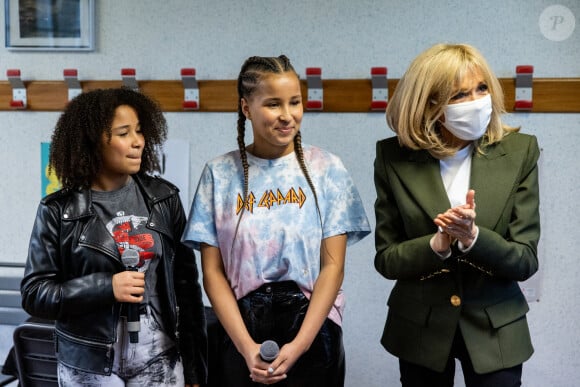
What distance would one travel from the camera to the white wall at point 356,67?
8.90ft

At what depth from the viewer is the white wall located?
2.71 meters

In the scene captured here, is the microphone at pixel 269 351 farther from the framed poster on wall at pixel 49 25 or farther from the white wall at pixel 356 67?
the framed poster on wall at pixel 49 25

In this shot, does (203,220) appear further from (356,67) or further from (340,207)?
(356,67)

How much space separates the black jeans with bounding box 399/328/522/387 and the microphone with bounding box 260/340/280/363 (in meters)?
0.37

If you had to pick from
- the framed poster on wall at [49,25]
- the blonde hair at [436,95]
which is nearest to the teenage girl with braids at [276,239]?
the blonde hair at [436,95]

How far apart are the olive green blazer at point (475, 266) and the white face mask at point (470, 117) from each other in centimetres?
6

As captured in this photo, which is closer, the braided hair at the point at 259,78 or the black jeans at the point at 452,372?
the black jeans at the point at 452,372

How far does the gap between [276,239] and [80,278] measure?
511 mm

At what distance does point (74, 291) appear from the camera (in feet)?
5.33

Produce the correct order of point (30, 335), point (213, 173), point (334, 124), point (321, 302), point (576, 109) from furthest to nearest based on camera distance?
point (334, 124)
point (576, 109)
point (30, 335)
point (213, 173)
point (321, 302)

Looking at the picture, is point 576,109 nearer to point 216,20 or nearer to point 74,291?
point 216,20

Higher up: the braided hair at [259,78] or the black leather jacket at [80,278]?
the braided hair at [259,78]

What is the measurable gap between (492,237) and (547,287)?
1424 mm

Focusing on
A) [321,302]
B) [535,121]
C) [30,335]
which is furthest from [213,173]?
[535,121]
